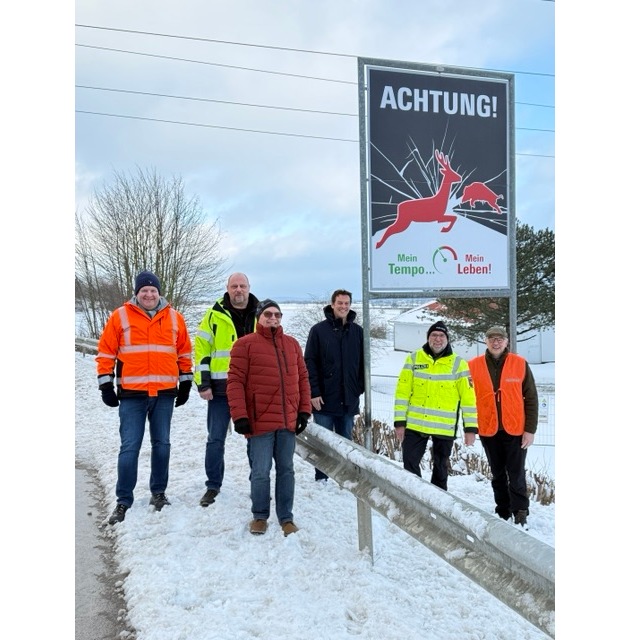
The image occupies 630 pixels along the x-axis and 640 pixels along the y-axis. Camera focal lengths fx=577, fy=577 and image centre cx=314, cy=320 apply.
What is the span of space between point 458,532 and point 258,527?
181cm

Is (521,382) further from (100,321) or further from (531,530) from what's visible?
(100,321)

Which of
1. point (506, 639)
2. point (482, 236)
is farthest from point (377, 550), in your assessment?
point (482, 236)

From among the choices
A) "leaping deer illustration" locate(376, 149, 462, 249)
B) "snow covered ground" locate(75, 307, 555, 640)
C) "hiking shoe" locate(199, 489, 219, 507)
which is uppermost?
"leaping deer illustration" locate(376, 149, 462, 249)

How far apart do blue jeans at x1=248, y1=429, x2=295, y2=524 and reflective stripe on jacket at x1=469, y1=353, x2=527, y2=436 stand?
1953mm

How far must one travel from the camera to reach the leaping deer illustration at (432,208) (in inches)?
210

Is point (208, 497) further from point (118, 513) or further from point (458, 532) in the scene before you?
point (458, 532)

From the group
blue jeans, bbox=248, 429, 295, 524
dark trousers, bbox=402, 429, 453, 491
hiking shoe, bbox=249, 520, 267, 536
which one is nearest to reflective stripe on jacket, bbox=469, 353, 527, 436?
dark trousers, bbox=402, 429, 453, 491

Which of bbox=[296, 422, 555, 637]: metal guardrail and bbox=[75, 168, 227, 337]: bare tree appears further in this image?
bbox=[75, 168, 227, 337]: bare tree

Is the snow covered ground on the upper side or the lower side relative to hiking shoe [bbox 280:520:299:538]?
lower

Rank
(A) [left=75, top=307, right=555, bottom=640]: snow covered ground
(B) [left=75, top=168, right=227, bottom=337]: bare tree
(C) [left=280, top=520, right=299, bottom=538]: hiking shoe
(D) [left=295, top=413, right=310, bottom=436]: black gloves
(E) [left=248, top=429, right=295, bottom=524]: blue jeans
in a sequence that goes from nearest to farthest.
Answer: (A) [left=75, top=307, right=555, bottom=640]: snow covered ground → (C) [left=280, top=520, right=299, bottom=538]: hiking shoe → (E) [left=248, top=429, right=295, bottom=524]: blue jeans → (D) [left=295, top=413, right=310, bottom=436]: black gloves → (B) [left=75, top=168, right=227, bottom=337]: bare tree

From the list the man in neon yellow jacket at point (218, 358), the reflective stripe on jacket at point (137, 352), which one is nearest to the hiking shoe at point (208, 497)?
the man in neon yellow jacket at point (218, 358)

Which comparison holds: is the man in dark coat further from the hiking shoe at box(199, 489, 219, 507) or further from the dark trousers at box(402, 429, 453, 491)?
the hiking shoe at box(199, 489, 219, 507)

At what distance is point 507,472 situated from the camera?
5227 mm

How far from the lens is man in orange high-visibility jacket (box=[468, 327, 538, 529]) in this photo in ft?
16.6
